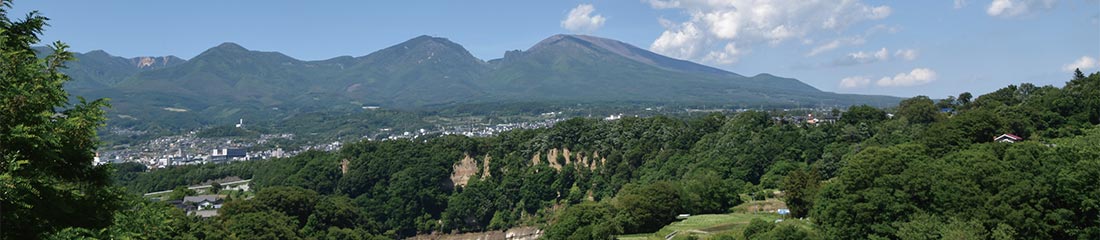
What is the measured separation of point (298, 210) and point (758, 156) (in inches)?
999

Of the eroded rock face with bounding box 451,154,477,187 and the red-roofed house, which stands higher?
the red-roofed house

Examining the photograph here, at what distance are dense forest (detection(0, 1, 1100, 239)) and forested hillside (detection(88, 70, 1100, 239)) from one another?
0.09 m

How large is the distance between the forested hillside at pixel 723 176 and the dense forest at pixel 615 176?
0.09 meters

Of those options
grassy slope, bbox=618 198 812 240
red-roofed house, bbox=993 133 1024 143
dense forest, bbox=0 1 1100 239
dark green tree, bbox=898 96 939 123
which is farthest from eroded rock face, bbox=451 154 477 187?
red-roofed house, bbox=993 133 1024 143

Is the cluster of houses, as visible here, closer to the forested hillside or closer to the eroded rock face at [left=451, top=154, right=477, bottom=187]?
the forested hillside

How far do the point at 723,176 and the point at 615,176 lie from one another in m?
11.3

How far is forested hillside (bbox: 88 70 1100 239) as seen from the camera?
22.3 m

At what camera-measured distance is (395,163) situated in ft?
211

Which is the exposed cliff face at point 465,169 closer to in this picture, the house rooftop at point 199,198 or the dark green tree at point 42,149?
the house rooftop at point 199,198

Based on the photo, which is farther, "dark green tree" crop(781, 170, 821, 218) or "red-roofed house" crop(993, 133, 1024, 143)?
"red-roofed house" crop(993, 133, 1024, 143)

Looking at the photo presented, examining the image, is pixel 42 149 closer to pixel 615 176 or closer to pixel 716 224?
pixel 716 224

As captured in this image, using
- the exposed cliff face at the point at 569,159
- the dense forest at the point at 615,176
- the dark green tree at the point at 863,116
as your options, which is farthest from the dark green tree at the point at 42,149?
the exposed cliff face at the point at 569,159

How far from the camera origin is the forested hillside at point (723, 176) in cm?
2227

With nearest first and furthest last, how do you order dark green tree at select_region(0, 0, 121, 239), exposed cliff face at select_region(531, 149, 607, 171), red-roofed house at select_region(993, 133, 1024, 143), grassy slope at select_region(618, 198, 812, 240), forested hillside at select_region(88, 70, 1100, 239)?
dark green tree at select_region(0, 0, 121, 239)
forested hillside at select_region(88, 70, 1100, 239)
grassy slope at select_region(618, 198, 812, 240)
red-roofed house at select_region(993, 133, 1024, 143)
exposed cliff face at select_region(531, 149, 607, 171)
